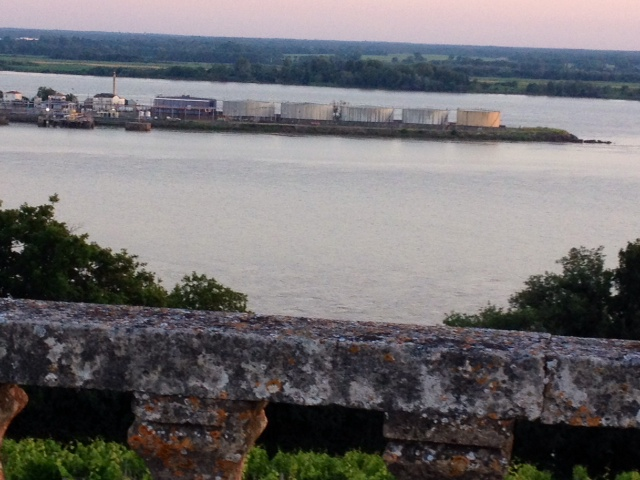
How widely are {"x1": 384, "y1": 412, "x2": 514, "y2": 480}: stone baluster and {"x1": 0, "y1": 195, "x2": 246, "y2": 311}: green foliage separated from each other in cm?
1796

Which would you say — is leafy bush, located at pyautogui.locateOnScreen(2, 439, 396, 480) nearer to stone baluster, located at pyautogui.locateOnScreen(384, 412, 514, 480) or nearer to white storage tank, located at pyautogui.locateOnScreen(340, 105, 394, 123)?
stone baluster, located at pyautogui.locateOnScreen(384, 412, 514, 480)

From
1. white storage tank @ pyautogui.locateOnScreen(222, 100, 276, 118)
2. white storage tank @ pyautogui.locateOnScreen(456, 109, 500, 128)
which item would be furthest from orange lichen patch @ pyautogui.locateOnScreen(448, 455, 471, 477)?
white storage tank @ pyautogui.locateOnScreen(456, 109, 500, 128)

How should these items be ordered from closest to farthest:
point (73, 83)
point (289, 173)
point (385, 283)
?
1. point (385, 283)
2. point (289, 173)
3. point (73, 83)

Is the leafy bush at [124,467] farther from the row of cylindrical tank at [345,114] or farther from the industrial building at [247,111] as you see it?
the row of cylindrical tank at [345,114]

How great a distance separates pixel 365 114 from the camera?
94.7 metres

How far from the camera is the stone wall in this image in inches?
115

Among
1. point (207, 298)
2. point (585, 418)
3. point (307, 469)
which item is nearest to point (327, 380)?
point (585, 418)

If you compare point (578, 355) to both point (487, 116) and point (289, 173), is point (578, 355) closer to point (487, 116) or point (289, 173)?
point (289, 173)

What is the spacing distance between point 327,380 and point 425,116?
9238 cm

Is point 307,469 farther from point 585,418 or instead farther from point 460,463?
point 585,418

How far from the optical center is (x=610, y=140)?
289 feet

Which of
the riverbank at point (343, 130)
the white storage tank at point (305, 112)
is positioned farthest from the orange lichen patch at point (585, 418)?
the white storage tank at point (305, 112)

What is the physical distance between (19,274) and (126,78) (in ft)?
502

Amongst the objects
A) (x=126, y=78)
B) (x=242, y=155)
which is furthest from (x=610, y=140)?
(x=126, y=78)
